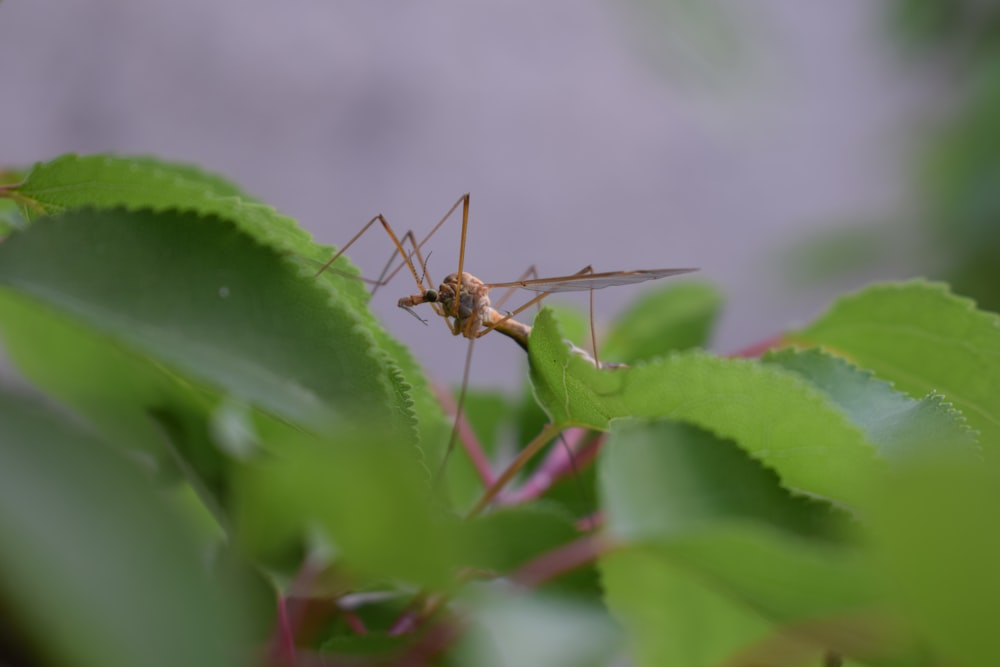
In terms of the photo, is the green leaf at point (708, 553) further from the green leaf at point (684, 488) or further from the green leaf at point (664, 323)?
the green leaf at point (664, 323)

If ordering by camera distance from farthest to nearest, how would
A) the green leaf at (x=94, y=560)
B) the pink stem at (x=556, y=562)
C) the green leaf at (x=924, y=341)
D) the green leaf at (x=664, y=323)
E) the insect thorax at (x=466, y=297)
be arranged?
the insect thorax at (x=466, y=297) → the green leaf at (x=664, y=323) → the green leaf at (x=924, y=341) → the pink stem at (x=556, y=562) → the green leaf at (x=94, y=560)

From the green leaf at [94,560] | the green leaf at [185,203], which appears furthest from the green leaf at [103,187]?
the green leaf at [94,560]

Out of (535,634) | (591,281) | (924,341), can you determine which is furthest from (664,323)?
(535,634)

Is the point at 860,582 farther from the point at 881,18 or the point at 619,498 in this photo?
the point at 881,18

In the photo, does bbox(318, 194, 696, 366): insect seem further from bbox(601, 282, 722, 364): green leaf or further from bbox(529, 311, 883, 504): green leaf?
bbox(529, 311, 883, 504): green leaf

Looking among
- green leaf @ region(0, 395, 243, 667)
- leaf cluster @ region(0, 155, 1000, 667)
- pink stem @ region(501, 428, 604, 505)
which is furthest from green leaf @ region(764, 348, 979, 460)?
green leaf @ region(0, 395, 243, 667)

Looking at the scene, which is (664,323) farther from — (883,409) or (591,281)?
(883,409)
